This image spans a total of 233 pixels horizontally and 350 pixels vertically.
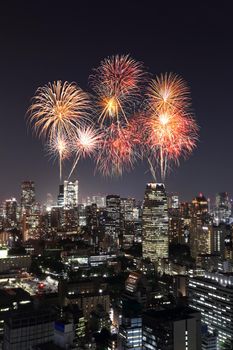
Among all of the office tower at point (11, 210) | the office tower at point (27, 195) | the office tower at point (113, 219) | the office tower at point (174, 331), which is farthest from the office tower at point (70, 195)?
the office tower at point (174, 331)

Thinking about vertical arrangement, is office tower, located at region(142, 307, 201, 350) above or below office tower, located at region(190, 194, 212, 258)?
below

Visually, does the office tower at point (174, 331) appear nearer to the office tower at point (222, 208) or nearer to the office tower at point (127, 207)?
the office tower at point (127, 207)

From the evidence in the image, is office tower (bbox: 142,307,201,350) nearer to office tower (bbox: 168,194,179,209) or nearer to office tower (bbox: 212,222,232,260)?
office tower (bbox: 212,222,232,260)

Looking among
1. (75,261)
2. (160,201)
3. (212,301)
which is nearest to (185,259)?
(160,201)

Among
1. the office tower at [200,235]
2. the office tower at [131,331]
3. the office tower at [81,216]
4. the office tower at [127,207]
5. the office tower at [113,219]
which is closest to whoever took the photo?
the office tower at [131,331]

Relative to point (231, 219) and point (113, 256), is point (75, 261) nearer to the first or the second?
point (113, 256)

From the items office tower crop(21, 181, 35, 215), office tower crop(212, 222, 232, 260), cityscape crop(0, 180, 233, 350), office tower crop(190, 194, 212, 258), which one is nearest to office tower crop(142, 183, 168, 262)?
cityscape crop(0, 180, 233, 350)

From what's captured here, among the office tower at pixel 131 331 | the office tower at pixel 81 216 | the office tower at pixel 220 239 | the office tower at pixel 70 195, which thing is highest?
the office tower at pixel 70 195
